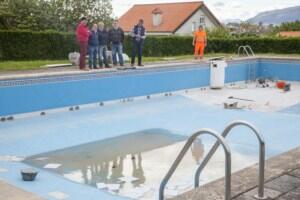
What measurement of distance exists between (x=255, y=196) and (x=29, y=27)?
20.3 meters

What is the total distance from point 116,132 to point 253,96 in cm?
591

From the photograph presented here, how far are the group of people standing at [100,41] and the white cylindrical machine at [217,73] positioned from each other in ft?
9.17

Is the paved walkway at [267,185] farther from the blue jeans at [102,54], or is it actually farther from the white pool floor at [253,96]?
the blue jeans at [102,54]

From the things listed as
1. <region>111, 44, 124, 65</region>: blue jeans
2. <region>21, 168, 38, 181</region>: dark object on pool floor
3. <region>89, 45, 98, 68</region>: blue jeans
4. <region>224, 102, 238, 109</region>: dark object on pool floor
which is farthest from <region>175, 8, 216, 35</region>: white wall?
<region>21, 168, 38, 181</region>: dark object on pool floor

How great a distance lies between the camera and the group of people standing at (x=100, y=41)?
11.7 meters

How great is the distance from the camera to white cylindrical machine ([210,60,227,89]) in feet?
47.3

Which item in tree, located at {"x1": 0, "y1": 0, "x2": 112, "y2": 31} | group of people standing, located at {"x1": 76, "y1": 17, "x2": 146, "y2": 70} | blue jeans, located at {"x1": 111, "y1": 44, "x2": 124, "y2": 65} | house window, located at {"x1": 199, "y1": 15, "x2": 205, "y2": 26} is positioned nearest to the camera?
group of people standing, located at {"x1": 76, "y1": 17, "x2": 146, "y2": 70}

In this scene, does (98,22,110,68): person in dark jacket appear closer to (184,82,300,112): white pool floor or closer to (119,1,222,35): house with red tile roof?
(184,82,300,112): white pool floor

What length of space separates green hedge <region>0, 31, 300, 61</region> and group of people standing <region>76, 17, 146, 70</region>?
15.8ft

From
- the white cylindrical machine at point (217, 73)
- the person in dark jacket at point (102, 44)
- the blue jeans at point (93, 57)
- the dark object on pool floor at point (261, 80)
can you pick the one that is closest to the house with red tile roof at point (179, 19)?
the dark object on pool floor at point (261, 80)

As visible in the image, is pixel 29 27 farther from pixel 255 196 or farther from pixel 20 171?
pixel 255 196

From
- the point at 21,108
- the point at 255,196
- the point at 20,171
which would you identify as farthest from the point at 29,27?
the point at 255,196

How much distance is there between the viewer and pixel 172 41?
21.7 m

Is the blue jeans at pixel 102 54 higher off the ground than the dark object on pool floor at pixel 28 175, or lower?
higher
